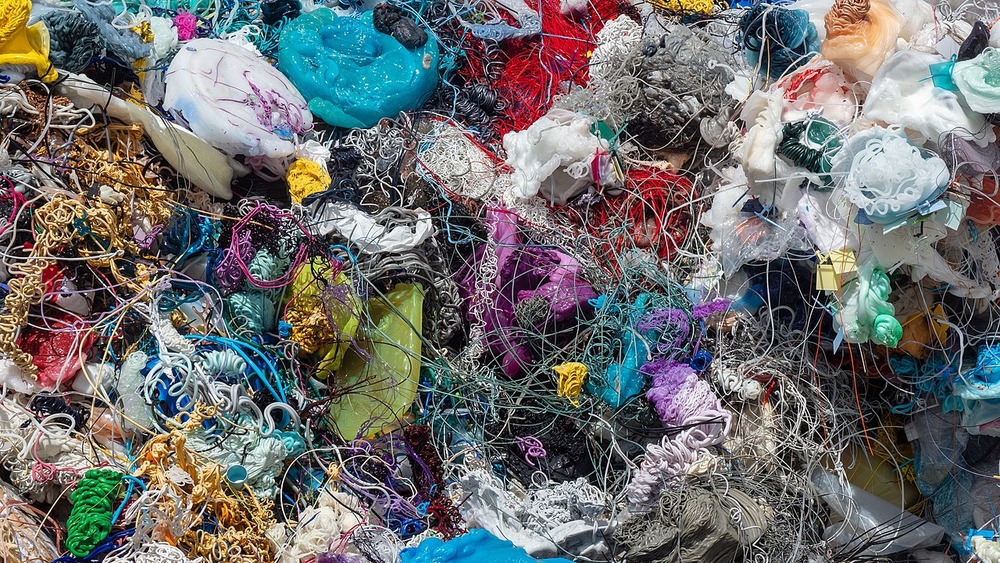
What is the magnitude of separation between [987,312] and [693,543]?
1.13 m

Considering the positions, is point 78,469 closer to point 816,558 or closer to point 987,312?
point 816,558

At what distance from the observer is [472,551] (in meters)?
2.26

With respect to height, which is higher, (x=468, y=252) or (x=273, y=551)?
(x=468, y=252)

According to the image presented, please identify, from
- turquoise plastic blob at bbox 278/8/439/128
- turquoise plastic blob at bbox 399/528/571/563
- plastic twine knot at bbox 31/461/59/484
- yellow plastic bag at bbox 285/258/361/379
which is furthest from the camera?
turquoise plastic blob at bbox 278/8/439/128

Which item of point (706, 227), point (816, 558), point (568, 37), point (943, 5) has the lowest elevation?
point (816, 558)

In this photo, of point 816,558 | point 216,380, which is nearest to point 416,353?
point 216,380

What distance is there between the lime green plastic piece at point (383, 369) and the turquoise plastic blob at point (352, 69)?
0.84m

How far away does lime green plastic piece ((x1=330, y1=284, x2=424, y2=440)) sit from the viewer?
9.31ft

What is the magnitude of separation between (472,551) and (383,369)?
0.81 metres

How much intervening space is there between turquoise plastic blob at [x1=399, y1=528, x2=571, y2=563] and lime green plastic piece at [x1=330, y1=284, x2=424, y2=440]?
2.00 feet

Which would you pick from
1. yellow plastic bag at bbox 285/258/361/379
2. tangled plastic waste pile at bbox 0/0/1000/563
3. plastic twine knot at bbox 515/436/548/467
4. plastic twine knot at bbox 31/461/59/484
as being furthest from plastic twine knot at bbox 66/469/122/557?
plastic twine knot at bbox 515/436/548/467

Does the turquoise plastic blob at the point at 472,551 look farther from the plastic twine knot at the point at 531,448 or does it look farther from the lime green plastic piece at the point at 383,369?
the lime green plastic piece at the point at 383,369

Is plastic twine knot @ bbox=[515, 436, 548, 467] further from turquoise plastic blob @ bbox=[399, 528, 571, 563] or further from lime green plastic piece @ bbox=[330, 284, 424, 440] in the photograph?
turquoise plastic blob @ bbox=[399, 528, 571, 563]

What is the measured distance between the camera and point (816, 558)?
2568 mm
